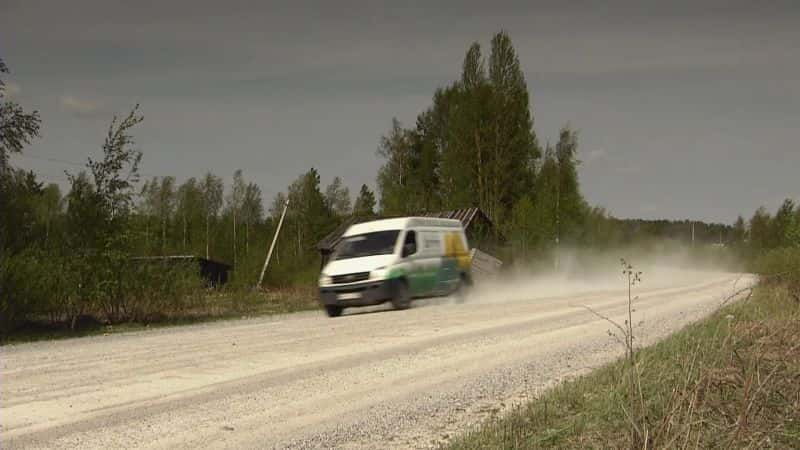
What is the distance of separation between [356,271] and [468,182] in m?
35.5

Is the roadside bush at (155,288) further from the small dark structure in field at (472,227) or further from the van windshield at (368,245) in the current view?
the small dark structure in field at (472,227)

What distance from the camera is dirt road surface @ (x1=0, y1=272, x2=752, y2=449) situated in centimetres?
596

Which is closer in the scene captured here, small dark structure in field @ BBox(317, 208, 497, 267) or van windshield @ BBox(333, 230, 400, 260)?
van windshield @ BBox(333, 230, 400, 260)

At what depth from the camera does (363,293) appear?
1888 centimetres

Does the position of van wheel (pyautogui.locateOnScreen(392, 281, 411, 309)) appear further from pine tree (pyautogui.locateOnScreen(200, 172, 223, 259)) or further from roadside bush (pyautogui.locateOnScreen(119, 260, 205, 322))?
pine tree (pyautogui.locateOnScreen(200, 172, 223, 259))

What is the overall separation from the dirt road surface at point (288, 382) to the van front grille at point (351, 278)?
4790 mm

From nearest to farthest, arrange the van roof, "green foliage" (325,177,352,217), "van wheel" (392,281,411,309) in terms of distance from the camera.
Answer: "van wheel" (392,281,411,309), the van roof, "green foliage" (325,177,352,217)

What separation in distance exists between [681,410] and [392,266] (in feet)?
48.3

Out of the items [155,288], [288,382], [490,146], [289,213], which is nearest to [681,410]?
[288,382]

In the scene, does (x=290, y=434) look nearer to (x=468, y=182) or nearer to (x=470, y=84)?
(x=468, y=182)

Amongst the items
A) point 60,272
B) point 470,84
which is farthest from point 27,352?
point 470,84

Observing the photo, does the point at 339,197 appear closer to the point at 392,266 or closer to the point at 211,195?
the point at 211,195

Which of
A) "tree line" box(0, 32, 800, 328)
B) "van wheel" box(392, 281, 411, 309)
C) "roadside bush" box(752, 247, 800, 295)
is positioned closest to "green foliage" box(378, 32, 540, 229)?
"tree line" box(0, 32, 800, 328)

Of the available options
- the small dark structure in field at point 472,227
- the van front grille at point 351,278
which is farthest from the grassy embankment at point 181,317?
the small dark structure in field at point 472,227
